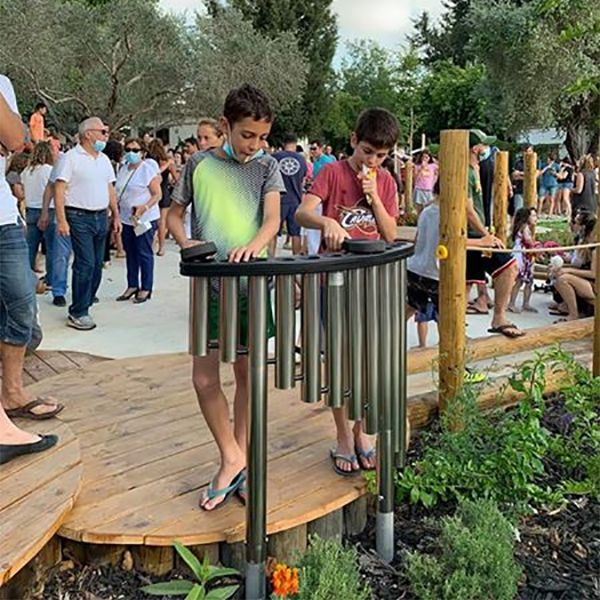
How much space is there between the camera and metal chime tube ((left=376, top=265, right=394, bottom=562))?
8.52ft

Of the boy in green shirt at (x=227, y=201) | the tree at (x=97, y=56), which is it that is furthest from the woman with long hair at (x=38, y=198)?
the tree at (x=97, y=56)

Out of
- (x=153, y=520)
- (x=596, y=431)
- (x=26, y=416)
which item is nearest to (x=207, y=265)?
(x=153, y=520)

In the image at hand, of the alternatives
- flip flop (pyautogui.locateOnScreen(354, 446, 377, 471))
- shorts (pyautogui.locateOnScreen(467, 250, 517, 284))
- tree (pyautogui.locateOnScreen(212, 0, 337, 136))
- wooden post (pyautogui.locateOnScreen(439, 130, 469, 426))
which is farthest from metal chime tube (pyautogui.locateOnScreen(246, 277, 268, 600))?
tree (pyautogui.locateOnScreen(212, 0, 337, 136))

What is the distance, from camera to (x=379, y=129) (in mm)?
2979

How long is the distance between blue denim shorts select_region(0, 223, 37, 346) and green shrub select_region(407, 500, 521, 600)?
1.82 m

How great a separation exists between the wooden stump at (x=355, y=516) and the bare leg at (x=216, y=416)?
534 mm

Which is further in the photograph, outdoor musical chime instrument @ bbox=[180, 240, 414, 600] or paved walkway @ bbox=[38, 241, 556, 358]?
paved walkway @ bbox=[38, 241, 556, 358]

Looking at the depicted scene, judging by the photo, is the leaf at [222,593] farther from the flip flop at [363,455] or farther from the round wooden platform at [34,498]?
the flip flop at [363,455]

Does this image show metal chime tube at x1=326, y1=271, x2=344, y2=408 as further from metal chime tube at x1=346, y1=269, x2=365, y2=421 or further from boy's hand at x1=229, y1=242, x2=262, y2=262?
boy's hand at x1=229, y1=242, x2=262, y2=262

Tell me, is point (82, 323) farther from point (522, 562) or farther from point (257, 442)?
point (522, 562)

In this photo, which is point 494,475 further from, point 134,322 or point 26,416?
point 134,322

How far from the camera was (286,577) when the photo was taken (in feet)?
7.72

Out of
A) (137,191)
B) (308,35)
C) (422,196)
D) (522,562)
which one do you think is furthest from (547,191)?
(308,35)

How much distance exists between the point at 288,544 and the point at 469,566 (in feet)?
2.17
